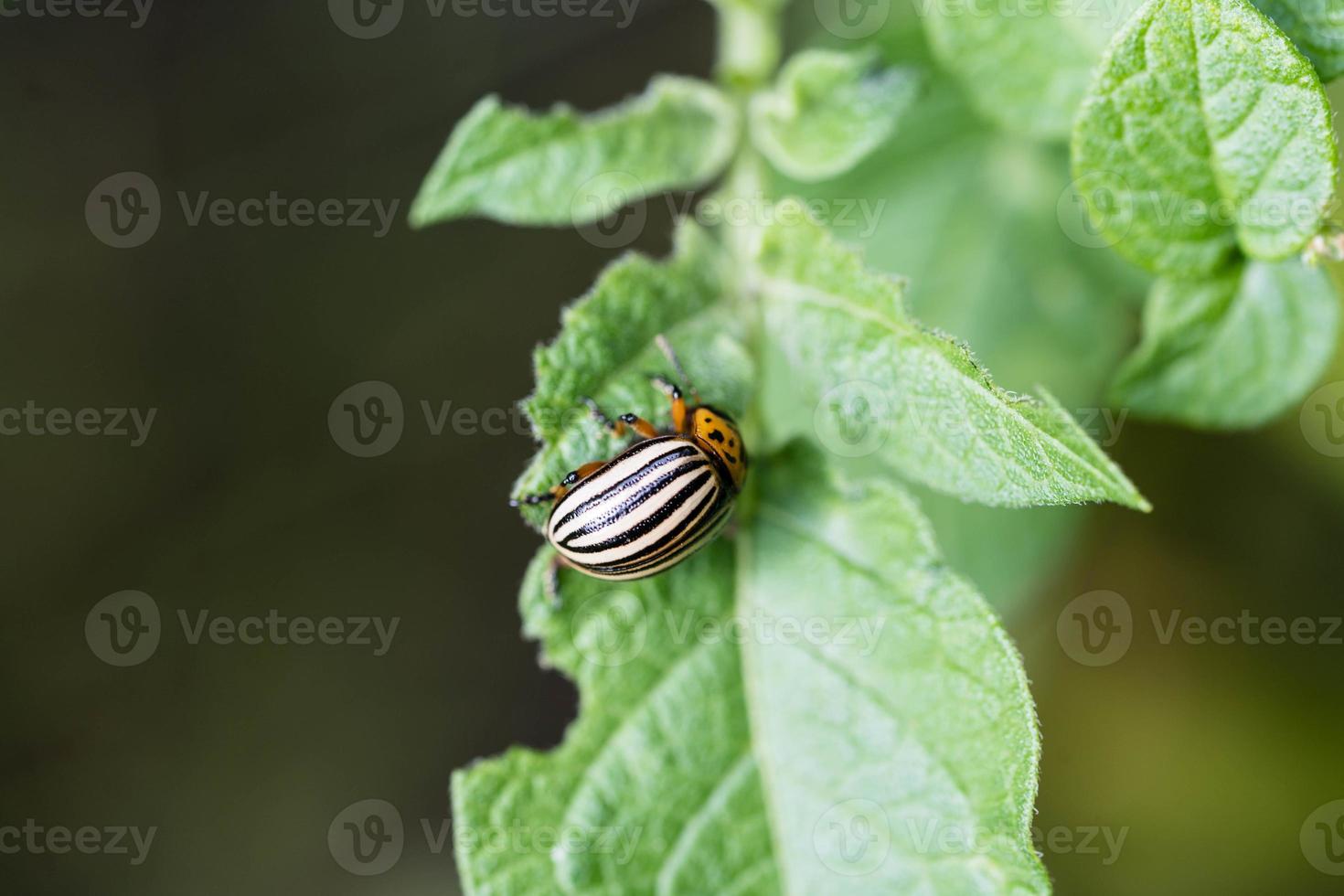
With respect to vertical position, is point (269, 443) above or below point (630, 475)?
above

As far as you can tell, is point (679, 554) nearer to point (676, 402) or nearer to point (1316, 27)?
point (676, 402)

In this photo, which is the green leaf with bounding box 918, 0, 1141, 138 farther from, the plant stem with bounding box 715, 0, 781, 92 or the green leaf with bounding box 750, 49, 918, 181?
the plant stem with bounding box 715, 0, 781, 92

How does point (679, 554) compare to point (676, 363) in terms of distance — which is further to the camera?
point (676, 363)

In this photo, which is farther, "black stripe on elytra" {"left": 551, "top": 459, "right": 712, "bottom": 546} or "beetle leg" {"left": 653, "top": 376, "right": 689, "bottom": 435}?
"beetle leg" {"left": 653, "top": 376, "right": 689, "bottom": 435}

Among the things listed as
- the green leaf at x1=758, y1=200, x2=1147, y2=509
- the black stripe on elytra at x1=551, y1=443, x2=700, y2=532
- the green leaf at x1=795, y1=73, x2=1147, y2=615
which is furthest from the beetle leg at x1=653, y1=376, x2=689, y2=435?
the green leaf at x1=795, y1=73, x2=1147, y2=615

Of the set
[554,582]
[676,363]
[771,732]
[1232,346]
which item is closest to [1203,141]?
[1232,346]

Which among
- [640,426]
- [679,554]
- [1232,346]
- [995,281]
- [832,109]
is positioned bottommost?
[1232,346]

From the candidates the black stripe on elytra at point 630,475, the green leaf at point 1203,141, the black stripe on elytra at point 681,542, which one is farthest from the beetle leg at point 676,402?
the green leaf at point 1203,141

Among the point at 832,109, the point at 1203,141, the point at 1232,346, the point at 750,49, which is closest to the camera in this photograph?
the point at 1203,141
